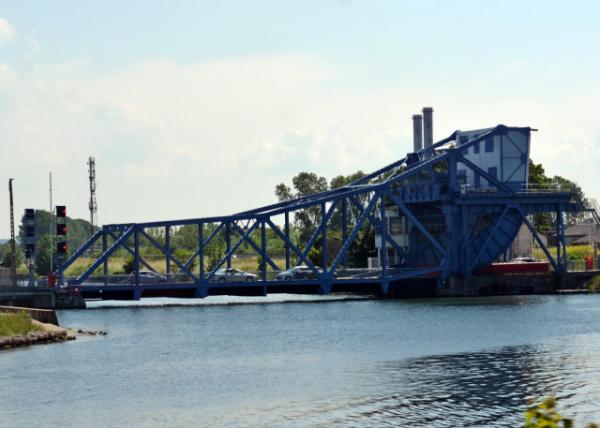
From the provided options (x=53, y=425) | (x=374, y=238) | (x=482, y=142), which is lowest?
(x=53, y=425)

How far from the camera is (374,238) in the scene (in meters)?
142

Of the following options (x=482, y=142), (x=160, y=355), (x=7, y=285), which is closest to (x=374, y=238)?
(x=482, y=142)

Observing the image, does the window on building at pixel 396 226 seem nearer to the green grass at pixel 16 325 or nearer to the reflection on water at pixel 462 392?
the green grass at pixel 16 325

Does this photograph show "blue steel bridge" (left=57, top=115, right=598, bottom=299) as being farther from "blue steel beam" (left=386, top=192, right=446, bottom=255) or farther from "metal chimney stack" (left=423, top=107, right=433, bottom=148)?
"metal chimney stack" (left=423, top=107, right=433, bottom=148)

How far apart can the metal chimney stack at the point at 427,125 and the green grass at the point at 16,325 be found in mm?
75029

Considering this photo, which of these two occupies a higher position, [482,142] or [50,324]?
[482,142]

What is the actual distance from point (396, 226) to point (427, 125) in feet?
60.3

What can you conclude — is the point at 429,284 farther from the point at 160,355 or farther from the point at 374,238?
the point at 160,355

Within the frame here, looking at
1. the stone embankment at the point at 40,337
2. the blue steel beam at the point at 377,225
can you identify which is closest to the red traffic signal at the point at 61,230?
the blue steel beam at the point at 377,225

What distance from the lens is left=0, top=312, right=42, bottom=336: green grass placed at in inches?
2808

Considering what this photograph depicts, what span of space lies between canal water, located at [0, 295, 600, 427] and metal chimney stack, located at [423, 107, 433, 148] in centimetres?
4880

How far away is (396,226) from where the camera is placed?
128750mm

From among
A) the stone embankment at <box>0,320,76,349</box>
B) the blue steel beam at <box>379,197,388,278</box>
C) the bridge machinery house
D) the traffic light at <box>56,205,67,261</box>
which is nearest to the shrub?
the bridge machinery house

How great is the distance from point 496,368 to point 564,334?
59.6 feet
